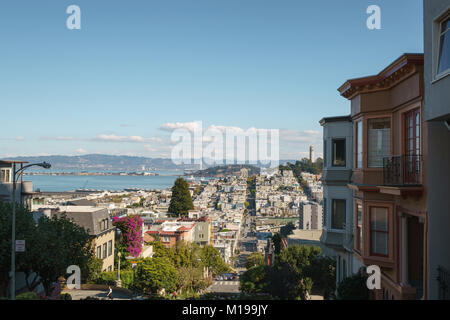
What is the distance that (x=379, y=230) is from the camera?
11.9 meters

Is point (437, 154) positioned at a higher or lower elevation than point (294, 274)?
higher

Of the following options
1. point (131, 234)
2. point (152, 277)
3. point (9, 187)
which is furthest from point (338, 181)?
point (131, 234)

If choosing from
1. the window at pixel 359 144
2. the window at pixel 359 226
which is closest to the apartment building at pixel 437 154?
the window at pixel 359 144

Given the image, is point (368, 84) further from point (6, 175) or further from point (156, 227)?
point (156, 227)

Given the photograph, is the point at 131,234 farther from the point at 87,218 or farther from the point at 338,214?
the point at 338,214

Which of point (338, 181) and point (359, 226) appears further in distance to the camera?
point (338, 181)

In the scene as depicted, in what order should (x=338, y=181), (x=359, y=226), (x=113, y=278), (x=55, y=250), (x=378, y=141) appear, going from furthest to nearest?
(x=113, y=278), (x=55, y=250), (x=338, y=181), (x=359, y=226), (x=378, y=141)

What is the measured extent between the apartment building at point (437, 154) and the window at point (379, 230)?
240 centimetres

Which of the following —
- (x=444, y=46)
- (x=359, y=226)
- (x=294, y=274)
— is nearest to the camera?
(x=444, y=46)

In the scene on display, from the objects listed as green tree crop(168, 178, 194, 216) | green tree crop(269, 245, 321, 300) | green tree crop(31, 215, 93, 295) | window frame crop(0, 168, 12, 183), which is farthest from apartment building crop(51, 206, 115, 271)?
green tree crop(168, 178, 194, 216)

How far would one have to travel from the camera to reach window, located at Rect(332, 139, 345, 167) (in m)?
16.2

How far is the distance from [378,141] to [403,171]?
1.90m

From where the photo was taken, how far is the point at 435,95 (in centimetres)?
886
